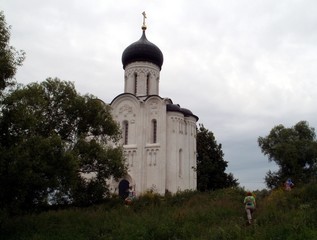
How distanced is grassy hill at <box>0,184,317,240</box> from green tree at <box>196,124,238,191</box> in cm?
1335

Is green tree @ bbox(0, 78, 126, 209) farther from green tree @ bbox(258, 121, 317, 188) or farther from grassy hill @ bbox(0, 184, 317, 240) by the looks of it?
green tree @ bbox(258, 121, 317, 188)

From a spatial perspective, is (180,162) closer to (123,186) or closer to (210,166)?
(123,186)

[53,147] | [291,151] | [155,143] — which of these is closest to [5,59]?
[53,147]

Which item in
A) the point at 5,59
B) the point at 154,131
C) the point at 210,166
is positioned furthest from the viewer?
the point at 210,166

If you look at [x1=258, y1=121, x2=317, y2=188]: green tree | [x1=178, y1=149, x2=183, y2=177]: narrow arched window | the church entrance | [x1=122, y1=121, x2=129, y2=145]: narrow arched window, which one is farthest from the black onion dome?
[x1=258, y1=121, x2=317, y2=188]: green tree

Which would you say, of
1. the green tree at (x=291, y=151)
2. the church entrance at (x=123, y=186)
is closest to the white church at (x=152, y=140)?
the church entrance at (x=123, y=186)

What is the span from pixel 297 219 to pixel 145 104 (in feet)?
58.3

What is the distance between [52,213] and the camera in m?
17.0

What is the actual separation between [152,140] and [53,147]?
12908mm

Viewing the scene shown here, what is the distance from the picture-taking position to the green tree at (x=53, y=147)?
13.7 m

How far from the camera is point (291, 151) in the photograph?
34.8 metres

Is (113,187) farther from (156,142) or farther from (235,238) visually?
(235,238)

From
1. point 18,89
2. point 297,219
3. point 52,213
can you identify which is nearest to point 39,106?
point 18,89

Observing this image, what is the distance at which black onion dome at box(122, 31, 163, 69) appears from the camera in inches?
1197
